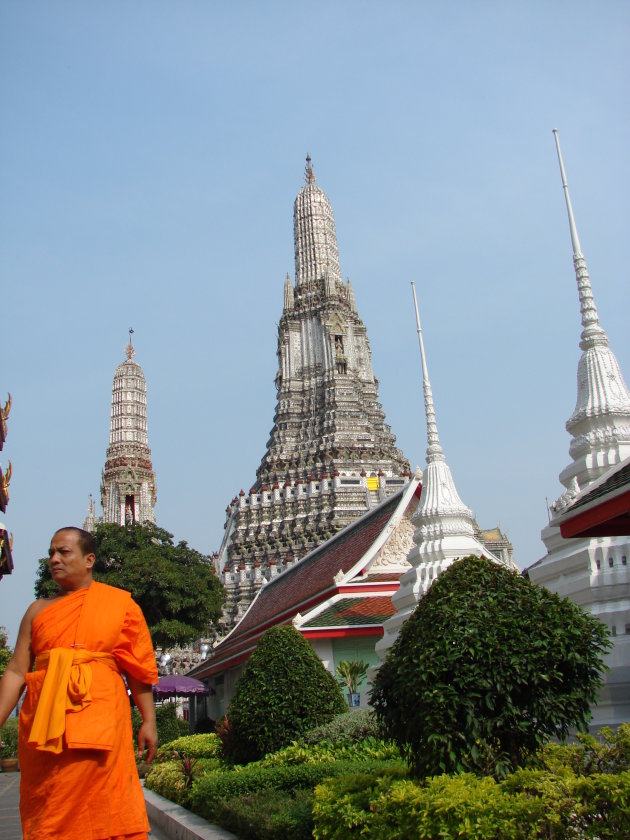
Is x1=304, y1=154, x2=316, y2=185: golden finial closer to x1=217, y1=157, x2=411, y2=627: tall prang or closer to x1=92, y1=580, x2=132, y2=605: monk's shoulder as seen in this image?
x1=217, y1=157, x2=411, y2=627: tall prang

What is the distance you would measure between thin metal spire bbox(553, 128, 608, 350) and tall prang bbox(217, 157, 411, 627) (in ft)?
113

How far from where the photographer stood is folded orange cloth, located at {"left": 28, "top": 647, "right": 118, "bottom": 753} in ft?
12.8

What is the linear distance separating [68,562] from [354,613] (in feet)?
39.0

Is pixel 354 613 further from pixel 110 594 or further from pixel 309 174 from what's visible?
pixel 309 174

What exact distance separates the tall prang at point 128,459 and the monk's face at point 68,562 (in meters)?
60.5

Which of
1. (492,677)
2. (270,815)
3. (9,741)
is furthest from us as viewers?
(9,741)

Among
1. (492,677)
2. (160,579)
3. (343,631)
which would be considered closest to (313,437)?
(160,579)

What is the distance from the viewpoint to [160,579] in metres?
30.2

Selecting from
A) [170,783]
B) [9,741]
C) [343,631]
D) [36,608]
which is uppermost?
[343,631]

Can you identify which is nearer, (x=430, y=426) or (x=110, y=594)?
(x=110, y=594)

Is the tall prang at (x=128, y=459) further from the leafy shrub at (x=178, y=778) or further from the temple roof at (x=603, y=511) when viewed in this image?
the temple roof at (x=603, y=511)

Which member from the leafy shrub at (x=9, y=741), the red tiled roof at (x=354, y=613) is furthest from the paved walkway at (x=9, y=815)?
the leafy shrub at (x=9, y=741)

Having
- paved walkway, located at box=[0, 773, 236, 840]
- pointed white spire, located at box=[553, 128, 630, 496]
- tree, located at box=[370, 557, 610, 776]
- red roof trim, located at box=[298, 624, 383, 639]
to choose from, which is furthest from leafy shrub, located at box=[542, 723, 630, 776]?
red roof trim, located at box=[298, 624, 383, 639]

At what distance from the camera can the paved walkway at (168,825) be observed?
780 cm
